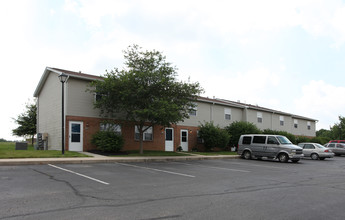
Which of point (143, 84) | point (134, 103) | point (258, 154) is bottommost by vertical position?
point (258, 154)

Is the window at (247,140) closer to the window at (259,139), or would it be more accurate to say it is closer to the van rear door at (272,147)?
the window at (259,139)

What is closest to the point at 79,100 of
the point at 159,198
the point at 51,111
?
the point at 51,111

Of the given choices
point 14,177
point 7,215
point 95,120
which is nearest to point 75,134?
point 95,120

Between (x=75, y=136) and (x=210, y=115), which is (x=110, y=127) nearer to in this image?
(x=75, y=136)

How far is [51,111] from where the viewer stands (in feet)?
74.4

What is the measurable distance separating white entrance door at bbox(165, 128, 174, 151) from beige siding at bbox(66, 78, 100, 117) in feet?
24.4

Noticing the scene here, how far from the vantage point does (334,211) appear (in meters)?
6.10

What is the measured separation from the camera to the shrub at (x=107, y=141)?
19578 mm

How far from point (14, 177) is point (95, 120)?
12211 millimetres

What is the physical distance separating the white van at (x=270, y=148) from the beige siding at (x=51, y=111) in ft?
46.5

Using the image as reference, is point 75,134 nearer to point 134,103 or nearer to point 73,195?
point 134,103

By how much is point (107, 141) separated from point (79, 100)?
12.8 ft

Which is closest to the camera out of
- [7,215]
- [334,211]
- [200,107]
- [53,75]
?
[7,215]

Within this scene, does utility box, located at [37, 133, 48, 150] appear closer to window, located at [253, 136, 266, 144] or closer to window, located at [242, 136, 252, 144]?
window, located at [242, 136, 252, 144]
